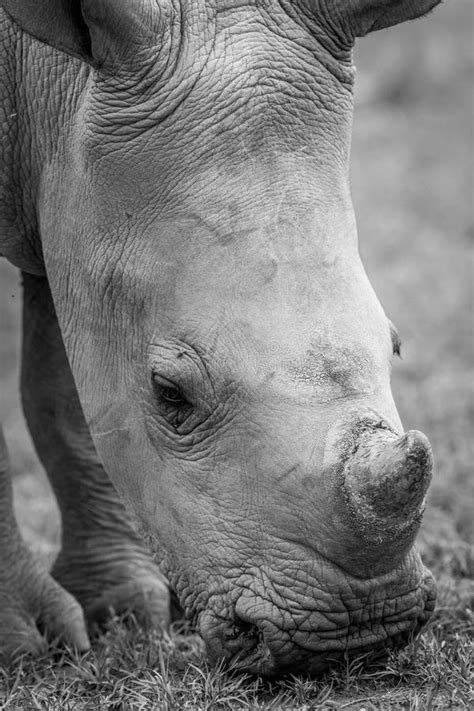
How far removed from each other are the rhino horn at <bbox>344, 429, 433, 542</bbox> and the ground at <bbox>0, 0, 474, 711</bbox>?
25.3 inches

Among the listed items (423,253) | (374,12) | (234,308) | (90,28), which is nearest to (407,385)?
(423,253)

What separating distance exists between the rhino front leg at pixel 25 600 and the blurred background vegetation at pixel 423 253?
5.19 feet

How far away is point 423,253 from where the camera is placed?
37.1ft

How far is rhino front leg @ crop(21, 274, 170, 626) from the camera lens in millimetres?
5453

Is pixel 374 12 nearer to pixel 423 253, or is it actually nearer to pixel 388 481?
pixel 388 481

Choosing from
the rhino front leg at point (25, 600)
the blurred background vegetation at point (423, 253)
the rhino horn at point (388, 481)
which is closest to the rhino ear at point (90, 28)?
the rhino horn at point (388, 481)

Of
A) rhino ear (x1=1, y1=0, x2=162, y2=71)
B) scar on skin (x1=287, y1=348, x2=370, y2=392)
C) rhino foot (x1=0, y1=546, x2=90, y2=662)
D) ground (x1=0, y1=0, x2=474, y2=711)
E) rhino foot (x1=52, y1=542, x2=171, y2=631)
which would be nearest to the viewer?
scar on skin (x1=287, y1=348, x2=370, y2=392)

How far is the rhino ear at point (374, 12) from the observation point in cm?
412

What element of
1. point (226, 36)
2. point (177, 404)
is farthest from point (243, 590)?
point (226, 36)

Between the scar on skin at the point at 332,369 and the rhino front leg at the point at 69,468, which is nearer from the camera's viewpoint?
the scar on skin at the point at 332,369

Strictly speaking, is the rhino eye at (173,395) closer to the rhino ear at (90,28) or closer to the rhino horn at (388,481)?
the rhino horn at (388,481)

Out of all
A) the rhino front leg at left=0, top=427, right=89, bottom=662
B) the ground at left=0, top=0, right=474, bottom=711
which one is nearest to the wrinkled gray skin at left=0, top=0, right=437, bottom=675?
the ground at left=0, top=0, right=474, bottom=711

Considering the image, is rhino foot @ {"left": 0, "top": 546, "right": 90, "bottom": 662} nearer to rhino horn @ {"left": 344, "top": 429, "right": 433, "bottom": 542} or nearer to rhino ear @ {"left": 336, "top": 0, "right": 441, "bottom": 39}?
rhino horn @ {"left": 344, "top": 429, "right": 433, "bottom": 542}

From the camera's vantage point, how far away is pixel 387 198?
43.0 feet
